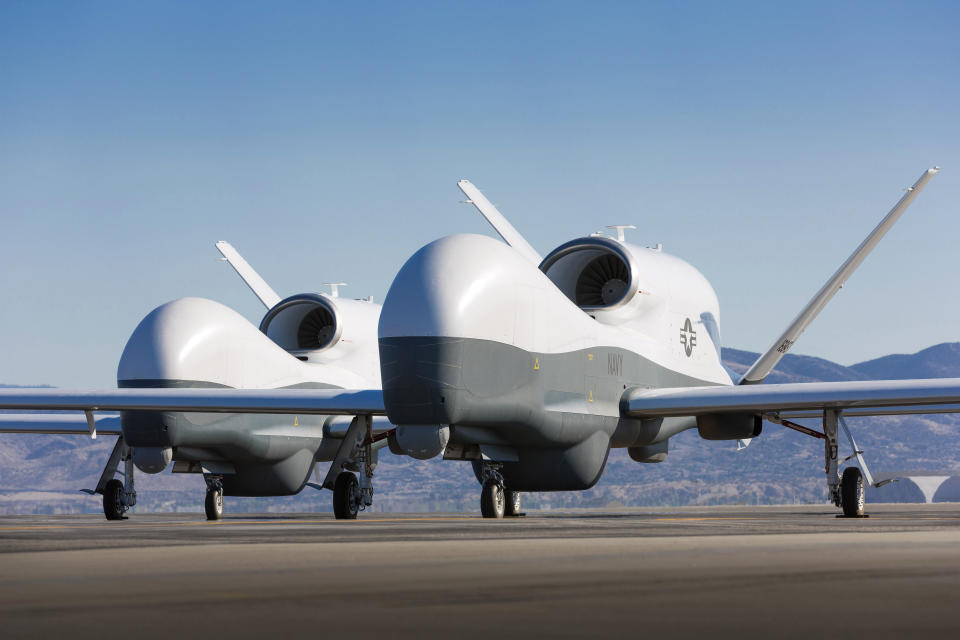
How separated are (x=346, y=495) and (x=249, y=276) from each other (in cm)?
1629

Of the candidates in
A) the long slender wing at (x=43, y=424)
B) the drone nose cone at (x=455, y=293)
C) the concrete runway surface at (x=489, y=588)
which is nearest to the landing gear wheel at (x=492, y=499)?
the drone nose cone at (x=455, y=293)

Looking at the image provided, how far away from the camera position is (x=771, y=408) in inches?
1057

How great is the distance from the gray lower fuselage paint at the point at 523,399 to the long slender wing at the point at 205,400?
10.9 ft

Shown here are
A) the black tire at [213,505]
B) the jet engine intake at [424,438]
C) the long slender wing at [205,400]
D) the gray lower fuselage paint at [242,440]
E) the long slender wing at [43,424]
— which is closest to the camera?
the jet engine intake at [424,438]

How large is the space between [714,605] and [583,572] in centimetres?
255

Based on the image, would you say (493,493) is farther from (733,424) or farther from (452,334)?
(733,424)

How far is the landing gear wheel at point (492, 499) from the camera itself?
997 inches

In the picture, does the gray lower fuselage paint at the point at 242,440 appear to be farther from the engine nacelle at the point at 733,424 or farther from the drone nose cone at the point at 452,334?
the engine nacelle at the point at 733,424

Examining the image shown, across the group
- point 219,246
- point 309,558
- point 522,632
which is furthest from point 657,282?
point 522,632

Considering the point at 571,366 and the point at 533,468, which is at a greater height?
the point at 571,366

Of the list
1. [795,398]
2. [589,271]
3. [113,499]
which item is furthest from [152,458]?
[795,398]

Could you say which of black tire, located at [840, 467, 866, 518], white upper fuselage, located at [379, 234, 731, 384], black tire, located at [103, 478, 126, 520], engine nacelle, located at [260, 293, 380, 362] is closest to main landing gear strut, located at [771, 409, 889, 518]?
black tire, located at [840, 467, 866, 518]

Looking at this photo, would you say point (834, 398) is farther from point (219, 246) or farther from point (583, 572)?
point (219, 246)

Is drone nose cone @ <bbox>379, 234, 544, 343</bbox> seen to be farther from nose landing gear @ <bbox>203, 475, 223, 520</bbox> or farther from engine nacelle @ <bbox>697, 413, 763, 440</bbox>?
nose landing gear @ <bbox>203, 475, 223, 520</bbox>
